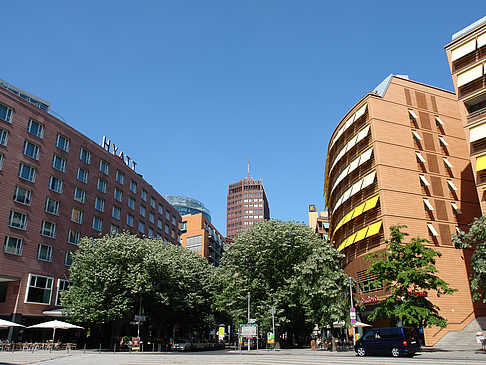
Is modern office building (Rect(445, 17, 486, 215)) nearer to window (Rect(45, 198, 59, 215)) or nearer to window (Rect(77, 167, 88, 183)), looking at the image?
window (Rect(45, 198, 59, 215))

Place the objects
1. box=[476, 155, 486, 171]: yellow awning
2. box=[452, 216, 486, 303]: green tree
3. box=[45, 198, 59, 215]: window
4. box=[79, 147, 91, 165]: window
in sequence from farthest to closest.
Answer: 1. box=[79, 147, 91, 165]: window
2. box=[45, 198, 59, 215]: window
3. box=[476, 155, 486, 171]: yellow awning
4. box=[452, 216, 486, 303]: green tree

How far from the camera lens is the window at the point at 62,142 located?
171 feet

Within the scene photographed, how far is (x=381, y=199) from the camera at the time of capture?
45031 mm

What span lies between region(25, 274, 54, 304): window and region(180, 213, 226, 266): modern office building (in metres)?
58.5

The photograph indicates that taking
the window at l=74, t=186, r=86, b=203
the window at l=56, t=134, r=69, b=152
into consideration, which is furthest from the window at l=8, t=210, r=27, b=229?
the window at l=56, t=134, r=69, b=152

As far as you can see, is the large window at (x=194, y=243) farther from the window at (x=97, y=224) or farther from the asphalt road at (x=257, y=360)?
the asphalt road at (x=257, y=360)

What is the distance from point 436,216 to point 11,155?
48.0 meters

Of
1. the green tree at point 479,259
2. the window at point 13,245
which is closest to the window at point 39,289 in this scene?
the window at point 13,245

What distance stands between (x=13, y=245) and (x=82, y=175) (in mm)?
14966

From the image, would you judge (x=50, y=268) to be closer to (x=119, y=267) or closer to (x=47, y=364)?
(x=119, y=267)

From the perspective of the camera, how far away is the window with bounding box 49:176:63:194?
50.1 metres

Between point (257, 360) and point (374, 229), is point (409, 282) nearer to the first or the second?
point (374, 229)

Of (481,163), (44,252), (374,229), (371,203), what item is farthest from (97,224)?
(481,163)

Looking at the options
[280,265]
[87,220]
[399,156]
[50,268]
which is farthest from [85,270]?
[399,156]
